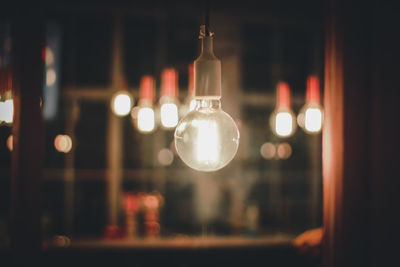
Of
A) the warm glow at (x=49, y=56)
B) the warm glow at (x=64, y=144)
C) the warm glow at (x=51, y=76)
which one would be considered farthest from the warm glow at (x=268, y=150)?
the warm glow at (x=49, y=56)

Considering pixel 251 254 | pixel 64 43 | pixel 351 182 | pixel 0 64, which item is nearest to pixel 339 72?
pixel 351 182

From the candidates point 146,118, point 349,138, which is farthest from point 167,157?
point 349,138

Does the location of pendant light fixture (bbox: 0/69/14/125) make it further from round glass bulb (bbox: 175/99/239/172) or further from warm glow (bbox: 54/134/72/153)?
warm glow (bbox: 54/134/72/153)

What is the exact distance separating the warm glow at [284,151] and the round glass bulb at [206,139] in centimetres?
466

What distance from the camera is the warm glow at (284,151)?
5.64 m

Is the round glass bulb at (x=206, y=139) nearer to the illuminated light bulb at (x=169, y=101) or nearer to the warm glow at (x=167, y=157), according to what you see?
the illuminated light bulb at (x=169, y=101)

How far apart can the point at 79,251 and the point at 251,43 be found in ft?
11.7

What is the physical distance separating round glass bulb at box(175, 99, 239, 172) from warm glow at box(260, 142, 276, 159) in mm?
4588

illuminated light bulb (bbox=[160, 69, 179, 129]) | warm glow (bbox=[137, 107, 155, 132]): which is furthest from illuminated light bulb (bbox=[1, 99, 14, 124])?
warm glow (bbox=[137, 107, 155, 132])

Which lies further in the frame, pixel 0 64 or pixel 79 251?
pixel 79 251

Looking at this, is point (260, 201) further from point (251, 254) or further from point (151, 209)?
point (151, 209)

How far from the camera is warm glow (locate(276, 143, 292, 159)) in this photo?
5637 millimetres

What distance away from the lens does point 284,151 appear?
18.6 ft

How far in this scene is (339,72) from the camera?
3.98 ft
